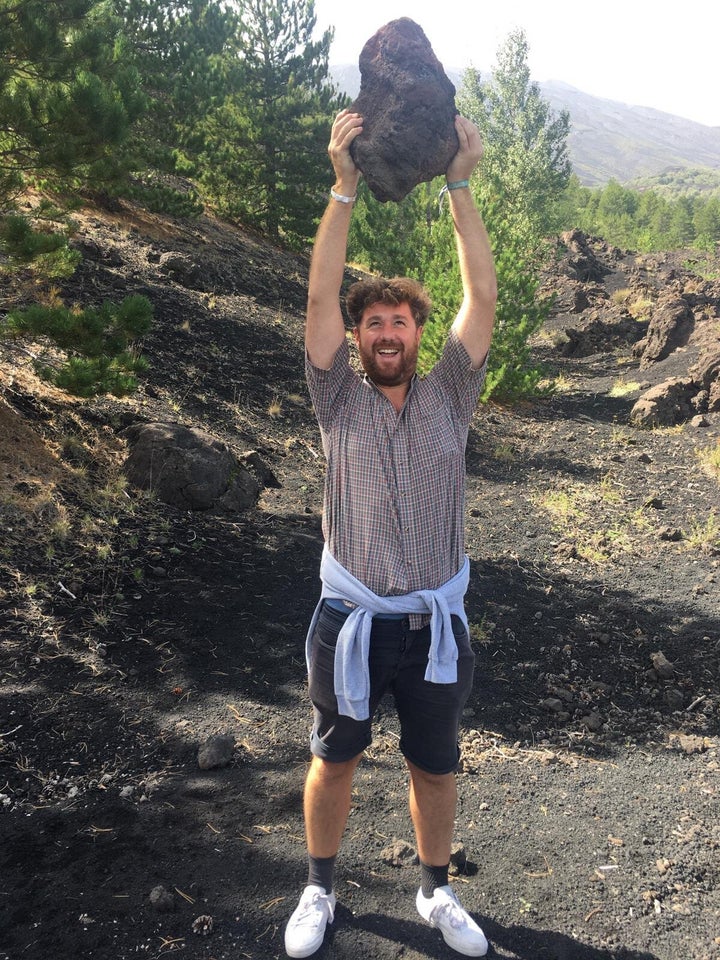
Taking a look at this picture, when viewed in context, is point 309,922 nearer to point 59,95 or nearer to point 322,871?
point 322,871

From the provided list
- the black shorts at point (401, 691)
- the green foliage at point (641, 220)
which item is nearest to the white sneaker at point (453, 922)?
the black shorts at point (401, 691)

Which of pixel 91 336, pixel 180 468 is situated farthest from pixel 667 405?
pixel 91 336

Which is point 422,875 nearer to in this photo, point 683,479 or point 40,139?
point 40,139

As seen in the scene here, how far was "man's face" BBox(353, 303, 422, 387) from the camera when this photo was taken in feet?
6.29

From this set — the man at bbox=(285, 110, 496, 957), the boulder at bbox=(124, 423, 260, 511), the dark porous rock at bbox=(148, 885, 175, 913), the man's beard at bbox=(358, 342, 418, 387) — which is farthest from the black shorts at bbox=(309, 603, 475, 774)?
the boulder at bbox=(124, 423, 260, 511)

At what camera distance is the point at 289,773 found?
2.99 m

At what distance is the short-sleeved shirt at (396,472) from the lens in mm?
1876

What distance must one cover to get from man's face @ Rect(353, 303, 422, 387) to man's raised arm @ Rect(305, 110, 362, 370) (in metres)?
0.09

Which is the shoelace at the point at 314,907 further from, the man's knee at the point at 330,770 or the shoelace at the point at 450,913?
the man's knee at the point at 330,770

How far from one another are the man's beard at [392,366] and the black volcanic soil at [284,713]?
1.72 metres

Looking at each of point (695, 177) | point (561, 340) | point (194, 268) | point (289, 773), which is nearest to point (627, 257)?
point (561, 340)

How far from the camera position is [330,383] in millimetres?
1956

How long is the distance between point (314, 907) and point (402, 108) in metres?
2.55

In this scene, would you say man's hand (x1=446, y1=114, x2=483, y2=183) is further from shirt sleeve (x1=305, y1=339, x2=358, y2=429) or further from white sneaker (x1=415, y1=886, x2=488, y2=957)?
white sneaker (x1=415, y1=886, x2=488, y2=957)
